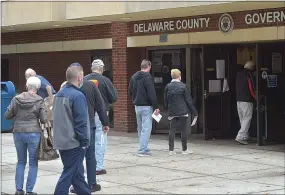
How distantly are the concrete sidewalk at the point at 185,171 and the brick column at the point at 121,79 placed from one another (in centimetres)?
266

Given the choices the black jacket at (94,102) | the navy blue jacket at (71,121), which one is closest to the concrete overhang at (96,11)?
the black jacket at (94,102)

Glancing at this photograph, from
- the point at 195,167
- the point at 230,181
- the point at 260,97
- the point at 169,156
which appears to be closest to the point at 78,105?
the point at 230,181

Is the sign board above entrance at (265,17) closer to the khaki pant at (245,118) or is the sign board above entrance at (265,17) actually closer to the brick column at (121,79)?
the khaki pant at (245,118)

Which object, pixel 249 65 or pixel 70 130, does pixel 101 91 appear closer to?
pixel 70 130

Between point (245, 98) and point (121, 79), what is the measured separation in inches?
164

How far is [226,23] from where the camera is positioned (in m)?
14.1

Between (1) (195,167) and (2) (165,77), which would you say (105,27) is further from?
(1) (195,167)

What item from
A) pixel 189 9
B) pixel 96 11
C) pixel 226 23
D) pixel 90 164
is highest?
pixel 96 11

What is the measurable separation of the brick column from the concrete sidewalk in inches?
105

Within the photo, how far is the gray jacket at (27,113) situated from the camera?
8570mm

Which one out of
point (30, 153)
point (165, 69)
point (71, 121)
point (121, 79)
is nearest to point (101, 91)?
point (30, 153)

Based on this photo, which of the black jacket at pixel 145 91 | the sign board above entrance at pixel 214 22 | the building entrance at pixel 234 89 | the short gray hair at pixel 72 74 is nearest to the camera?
the short gray hair at pixel 72 74

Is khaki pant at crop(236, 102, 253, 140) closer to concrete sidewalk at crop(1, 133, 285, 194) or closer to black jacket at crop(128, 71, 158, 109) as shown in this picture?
concrete sidewalk at crop(1, 133, 285, 194)

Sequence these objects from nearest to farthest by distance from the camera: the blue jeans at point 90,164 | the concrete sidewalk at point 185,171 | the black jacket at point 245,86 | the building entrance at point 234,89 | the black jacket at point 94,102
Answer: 1. the blue jeans at point 90,164
2. the black jacket at point 94,102
3. the concrete sidewalk at point 185,171
4. the building entrance at point 234,89
5. the black jacket at point 245,86
